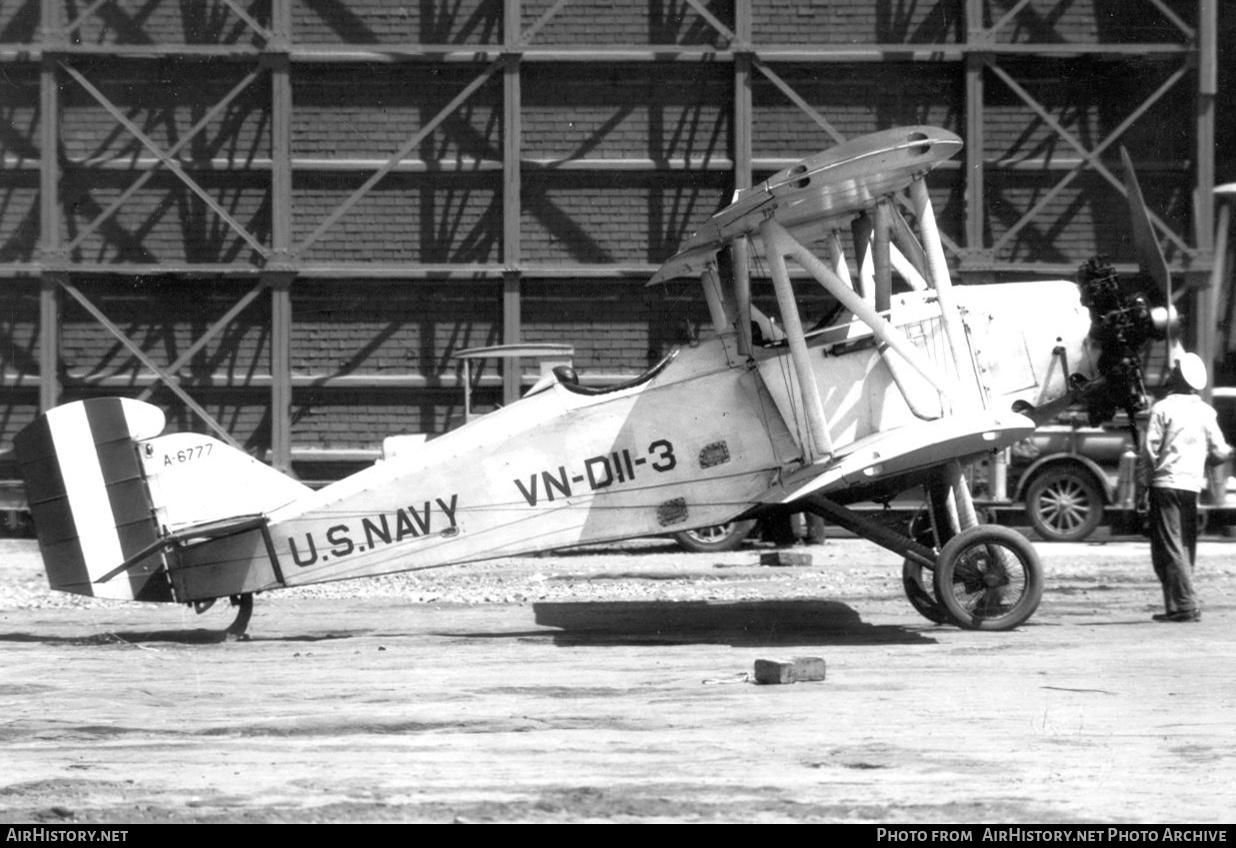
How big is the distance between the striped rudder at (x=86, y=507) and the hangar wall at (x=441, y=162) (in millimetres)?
12391

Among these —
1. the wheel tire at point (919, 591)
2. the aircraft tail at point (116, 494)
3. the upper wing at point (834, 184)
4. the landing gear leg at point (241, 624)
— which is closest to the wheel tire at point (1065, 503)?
the wheel tire at point (919, 591)

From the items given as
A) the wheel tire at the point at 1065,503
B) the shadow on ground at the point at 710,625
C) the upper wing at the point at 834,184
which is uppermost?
the upper wing at the point at 834,184

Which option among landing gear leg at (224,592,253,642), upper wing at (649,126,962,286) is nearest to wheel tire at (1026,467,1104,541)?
upper wing at (649,126,962,286)

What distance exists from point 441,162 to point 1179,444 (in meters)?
13.8

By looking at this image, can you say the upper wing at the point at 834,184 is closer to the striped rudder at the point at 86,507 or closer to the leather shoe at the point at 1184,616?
the leather shoe at the point at 1184,616

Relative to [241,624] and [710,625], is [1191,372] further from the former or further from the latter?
[241,624]

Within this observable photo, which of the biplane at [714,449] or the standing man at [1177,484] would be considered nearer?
the biplane at [714,449]

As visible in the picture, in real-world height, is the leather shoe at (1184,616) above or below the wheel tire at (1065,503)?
above

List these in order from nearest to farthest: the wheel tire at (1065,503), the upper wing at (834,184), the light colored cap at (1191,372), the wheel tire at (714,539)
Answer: the upper wing at (834,184), the light colored cap at (1191,372), the wheel tire at (714,539), the wheel tire at (1065,503)

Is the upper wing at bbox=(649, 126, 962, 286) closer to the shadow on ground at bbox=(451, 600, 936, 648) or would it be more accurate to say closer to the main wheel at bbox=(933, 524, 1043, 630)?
the main wheel at bbox=(933, 524, 1043, 630)

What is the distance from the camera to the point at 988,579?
35.3 feet

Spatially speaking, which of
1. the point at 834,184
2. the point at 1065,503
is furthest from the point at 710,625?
the point at 1065,503

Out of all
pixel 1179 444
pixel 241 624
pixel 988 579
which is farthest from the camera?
pixel 1179 444

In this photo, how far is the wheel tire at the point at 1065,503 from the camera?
63.3 feet
